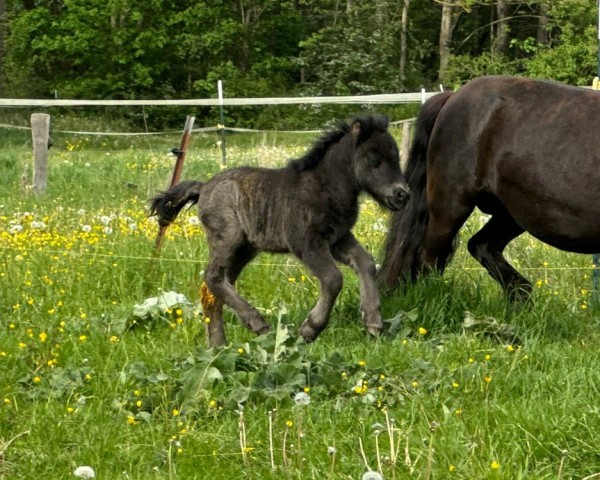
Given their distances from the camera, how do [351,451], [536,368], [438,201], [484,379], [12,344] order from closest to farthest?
[351,451], [484,379], [536,368], [12,344], [438,201]

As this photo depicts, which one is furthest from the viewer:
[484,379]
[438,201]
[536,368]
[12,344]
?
[438,201]

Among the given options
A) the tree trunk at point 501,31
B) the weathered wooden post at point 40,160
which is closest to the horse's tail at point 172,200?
the weathered wooden post at point 40,160

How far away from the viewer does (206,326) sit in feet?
21.4

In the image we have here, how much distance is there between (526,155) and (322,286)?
1.74 metres

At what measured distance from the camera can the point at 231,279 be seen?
6.84 metres

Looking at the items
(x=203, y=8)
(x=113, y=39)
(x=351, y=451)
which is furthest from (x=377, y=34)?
(x=351, y=451)

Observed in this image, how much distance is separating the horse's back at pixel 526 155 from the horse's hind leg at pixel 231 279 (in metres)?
1.60

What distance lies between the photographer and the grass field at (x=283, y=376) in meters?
4.41

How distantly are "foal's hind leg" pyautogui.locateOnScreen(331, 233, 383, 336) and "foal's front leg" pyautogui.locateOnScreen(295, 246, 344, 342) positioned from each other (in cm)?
16

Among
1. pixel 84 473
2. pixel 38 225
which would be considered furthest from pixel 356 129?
pixel 38 225

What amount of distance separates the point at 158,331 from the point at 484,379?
219cm

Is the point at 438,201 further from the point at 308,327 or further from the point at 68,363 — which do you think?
the point at 68,363

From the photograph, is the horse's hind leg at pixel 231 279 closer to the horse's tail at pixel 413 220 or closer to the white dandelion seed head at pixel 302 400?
the horse's tail at pixel 413 220

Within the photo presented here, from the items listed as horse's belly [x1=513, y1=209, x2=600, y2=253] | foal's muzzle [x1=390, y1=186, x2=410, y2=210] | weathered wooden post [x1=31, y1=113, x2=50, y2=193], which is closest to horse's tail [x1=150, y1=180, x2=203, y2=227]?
foal's muzzle [x1=390, y1=186, x2=410, y2=210]
